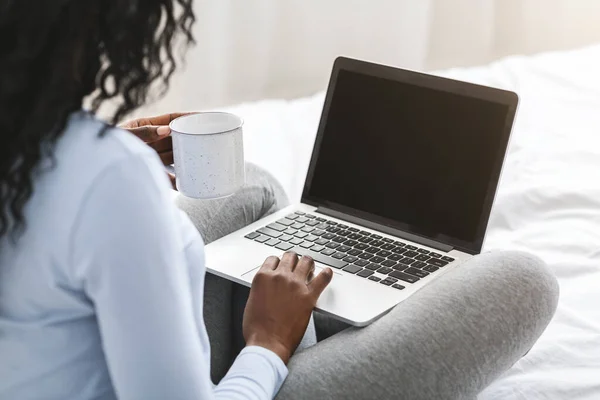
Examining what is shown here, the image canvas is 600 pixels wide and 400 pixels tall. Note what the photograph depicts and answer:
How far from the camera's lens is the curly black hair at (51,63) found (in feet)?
1.87

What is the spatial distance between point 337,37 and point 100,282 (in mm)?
1886

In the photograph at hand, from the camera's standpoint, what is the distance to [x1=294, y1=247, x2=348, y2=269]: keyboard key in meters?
1.04

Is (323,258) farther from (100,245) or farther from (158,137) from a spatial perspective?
(100,245)

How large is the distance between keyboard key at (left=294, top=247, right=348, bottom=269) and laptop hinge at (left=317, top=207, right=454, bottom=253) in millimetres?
99

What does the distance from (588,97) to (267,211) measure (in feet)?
2.58

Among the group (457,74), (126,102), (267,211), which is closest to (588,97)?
(457,74)

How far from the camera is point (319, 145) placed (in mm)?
1212

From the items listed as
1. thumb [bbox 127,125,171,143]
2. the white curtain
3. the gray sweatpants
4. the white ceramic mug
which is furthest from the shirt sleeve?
the white curtain

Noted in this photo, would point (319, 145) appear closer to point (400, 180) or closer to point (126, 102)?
point (400, 180)

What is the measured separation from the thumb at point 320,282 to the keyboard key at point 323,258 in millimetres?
90

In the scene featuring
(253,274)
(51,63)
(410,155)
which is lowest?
(253,274)

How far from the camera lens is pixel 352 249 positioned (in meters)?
1.08

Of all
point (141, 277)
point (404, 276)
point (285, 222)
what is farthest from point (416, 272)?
point (141, 277)

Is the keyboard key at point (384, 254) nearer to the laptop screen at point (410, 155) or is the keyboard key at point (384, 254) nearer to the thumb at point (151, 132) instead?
the laptop screen at point (410, 155)
